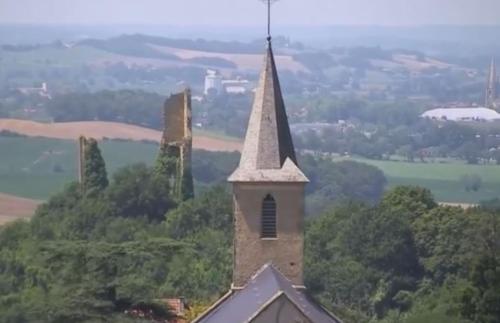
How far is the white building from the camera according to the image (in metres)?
142

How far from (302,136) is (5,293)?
89013 millimetres

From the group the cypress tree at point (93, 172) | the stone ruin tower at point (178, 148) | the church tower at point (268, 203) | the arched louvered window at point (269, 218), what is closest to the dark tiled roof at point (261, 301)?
the church tower at point (268, 203)

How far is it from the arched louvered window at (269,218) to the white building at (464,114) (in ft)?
377

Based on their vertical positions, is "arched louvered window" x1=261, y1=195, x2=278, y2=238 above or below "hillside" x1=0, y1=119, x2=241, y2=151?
above

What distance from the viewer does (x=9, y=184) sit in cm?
8731

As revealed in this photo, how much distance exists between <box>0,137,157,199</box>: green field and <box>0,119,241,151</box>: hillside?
1.24 metres

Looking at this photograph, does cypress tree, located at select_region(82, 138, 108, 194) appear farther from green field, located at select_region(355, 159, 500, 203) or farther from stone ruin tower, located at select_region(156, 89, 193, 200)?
green field, located at select_region(355, 159, 500, 203)

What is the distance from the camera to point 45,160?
95.2 meters

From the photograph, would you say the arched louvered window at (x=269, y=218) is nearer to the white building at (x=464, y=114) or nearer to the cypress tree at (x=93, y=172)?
the cypress tree at (x=93, y=172)

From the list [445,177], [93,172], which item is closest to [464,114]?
[445,177]

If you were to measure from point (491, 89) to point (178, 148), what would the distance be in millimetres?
109264

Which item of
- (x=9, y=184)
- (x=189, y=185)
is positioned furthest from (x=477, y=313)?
(x=9, y=184)

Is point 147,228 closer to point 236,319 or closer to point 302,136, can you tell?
point 236,319

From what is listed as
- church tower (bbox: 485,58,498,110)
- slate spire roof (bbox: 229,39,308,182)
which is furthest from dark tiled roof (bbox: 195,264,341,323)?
church tower (bbox: 485,58,498,110)
